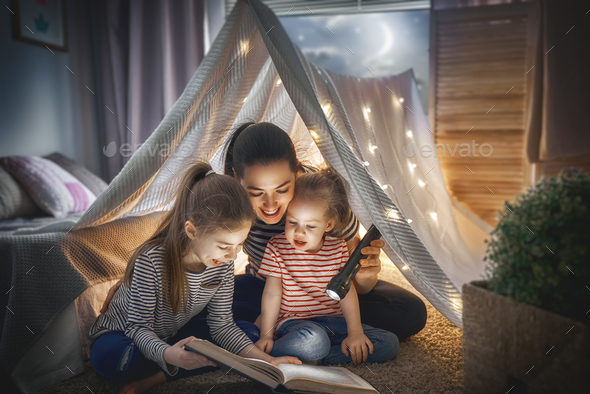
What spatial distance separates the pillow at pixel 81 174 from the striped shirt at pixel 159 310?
1.41m

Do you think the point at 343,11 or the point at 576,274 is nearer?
the point at 576,274

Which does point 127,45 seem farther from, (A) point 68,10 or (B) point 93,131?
(B) point 93,131

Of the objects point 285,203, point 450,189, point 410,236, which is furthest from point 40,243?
point 450,189

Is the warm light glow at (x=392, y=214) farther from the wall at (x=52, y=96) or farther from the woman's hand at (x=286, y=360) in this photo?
the wall at (x=52, y=96)

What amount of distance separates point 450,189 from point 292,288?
194cm

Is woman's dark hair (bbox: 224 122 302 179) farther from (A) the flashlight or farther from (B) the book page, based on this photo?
(B) the book page

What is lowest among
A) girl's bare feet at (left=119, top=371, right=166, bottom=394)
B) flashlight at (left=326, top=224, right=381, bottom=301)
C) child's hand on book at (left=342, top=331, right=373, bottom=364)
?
girl's bare feet at (left=119, top=371, right=166, bottom=394)

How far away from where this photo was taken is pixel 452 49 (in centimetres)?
258

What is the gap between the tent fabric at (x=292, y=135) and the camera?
997mm

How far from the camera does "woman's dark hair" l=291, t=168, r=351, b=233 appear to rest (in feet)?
3.54

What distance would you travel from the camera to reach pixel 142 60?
2922 mm

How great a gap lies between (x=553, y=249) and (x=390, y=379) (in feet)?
1.70

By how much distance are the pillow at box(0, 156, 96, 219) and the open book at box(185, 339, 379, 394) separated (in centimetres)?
145

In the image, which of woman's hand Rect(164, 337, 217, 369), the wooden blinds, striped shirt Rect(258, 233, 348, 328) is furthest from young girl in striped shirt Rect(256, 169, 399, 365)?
the wooden blinds
